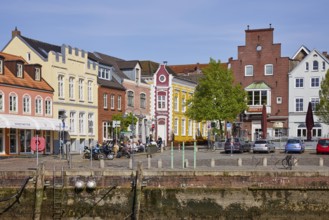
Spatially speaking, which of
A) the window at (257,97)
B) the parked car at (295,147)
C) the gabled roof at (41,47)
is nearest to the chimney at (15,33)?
the gabled roof at (41,47)

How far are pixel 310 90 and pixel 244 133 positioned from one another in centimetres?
1017

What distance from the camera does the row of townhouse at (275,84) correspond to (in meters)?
75.6

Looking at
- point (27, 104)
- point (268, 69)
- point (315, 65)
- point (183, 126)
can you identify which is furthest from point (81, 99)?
point (315, 65)

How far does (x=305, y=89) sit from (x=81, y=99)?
31.7 m

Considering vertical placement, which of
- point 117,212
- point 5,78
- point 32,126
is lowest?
point 117,212

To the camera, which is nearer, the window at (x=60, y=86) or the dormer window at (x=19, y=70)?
the dormer window at (x=19, y=70)

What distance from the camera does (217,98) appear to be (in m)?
64.2

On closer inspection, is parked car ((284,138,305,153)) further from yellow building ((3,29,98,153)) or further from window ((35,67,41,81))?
window ((35,67,41,81))

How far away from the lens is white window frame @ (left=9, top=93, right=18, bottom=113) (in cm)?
4934

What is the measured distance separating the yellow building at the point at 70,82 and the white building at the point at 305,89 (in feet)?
93.6

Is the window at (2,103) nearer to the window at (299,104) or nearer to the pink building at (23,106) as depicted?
the pink building at (23,106)

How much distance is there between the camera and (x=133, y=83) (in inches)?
2702

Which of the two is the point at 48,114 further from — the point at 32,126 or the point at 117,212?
the point at 117,212

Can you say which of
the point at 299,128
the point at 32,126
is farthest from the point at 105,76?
the point at 299,128
